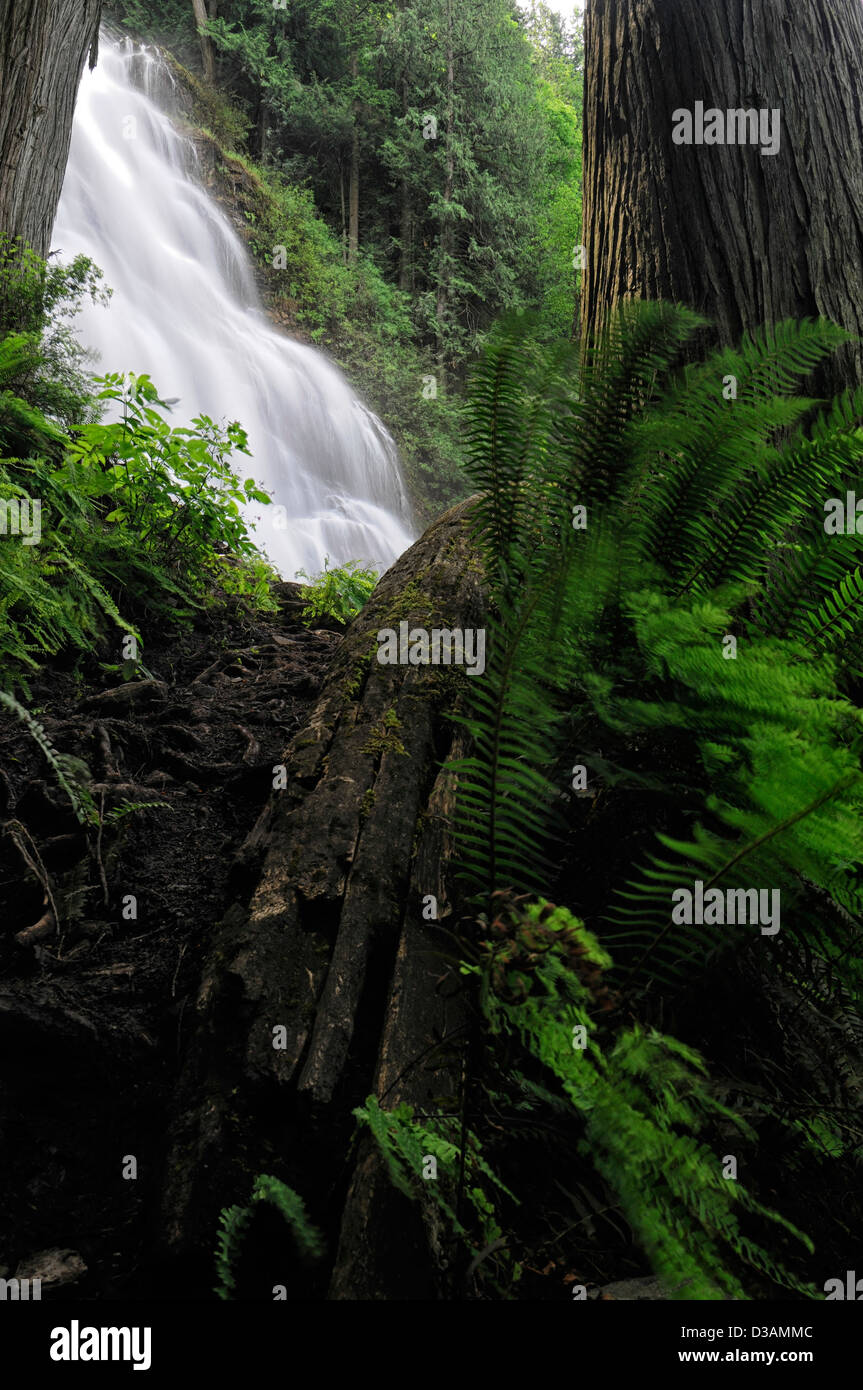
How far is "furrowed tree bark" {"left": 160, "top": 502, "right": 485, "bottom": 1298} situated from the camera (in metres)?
1.01

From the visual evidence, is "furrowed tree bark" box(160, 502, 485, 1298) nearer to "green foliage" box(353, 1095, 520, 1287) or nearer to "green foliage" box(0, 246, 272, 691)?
"green foliage" box(353, 1095, 520, 1287)

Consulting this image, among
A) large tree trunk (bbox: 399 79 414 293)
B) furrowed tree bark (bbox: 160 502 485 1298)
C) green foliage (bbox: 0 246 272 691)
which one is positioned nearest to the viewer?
furrowed tree bark (bbox: 160 502 485 1298)

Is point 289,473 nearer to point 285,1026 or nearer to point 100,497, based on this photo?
point 100,497

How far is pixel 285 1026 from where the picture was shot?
47.6 inches

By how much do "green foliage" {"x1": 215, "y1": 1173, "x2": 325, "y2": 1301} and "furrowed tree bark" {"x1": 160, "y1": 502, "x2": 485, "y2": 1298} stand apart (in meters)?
0.05

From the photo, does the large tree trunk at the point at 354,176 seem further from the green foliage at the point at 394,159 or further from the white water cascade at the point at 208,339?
the white water cascade at the point at 208,339

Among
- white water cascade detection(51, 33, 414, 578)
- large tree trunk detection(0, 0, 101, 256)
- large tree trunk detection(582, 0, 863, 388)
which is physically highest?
white water cascade detection(51, 33, 414, 578)

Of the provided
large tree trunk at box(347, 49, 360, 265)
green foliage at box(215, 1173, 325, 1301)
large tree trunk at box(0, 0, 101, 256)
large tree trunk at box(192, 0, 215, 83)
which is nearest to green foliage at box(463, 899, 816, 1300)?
green foliage at box(215, 1173, 325, 1301)

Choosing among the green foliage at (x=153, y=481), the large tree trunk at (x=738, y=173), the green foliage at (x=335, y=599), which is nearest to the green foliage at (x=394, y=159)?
the green foliage at (x=335, y=599)

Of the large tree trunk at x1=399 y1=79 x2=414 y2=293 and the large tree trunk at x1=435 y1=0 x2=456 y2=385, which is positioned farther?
the large tree trunk at x1=399 y1=79 x2=414 y2=293

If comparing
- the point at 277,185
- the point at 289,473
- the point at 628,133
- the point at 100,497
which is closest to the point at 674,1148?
the point at 628,133

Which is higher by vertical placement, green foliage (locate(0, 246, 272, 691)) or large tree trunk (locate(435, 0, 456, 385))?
large tree trunk (locate(435, 0, 456, 385))

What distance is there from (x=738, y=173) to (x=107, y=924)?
8.86 feet
